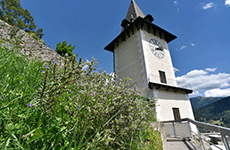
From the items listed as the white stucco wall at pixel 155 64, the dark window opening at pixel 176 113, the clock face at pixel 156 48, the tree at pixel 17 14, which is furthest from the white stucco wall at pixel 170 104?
the tree at pixel 17 14

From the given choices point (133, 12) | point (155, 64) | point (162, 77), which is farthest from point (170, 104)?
point (133, 12)

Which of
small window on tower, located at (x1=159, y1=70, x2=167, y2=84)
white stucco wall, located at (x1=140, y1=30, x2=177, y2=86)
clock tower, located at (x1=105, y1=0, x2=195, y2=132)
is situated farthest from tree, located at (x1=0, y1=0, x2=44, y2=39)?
small window on tower, located at (x1=159, y1=70, x2=167, y2=84)

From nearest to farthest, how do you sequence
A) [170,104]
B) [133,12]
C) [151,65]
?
[170,104], [151,65], [133,12]

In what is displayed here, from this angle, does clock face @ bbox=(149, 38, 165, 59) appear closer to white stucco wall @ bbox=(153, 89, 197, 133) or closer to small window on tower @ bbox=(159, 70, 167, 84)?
small window on tower @ bbox=(159, 70, 167, 84)

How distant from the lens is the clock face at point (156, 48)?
1229cm

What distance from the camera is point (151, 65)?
11.1 m

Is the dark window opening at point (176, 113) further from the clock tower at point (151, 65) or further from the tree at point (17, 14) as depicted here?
the tree at point (17, 14)

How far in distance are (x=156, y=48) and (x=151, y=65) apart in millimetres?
2510

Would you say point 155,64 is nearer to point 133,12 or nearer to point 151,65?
point 151,65

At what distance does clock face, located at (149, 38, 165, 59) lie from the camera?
Result: 12289 mm

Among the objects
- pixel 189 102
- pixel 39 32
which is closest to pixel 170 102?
pixel 189 102

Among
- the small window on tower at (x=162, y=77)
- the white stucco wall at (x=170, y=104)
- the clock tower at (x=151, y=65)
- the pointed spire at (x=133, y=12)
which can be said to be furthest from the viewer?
the pointed spire at (x=133, y=12)

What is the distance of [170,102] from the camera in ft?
33.6

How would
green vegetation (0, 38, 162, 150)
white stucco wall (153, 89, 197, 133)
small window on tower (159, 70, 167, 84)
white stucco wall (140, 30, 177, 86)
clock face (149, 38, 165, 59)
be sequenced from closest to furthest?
green vegetation (0, 38, 162, 150) < white stucco wall (153, 89, 197, 133) < white stucco wall (140, 30, 177, 86) < small window on tower (159, 70, 167, 84) < clock face (149, 38, 165, 59)
